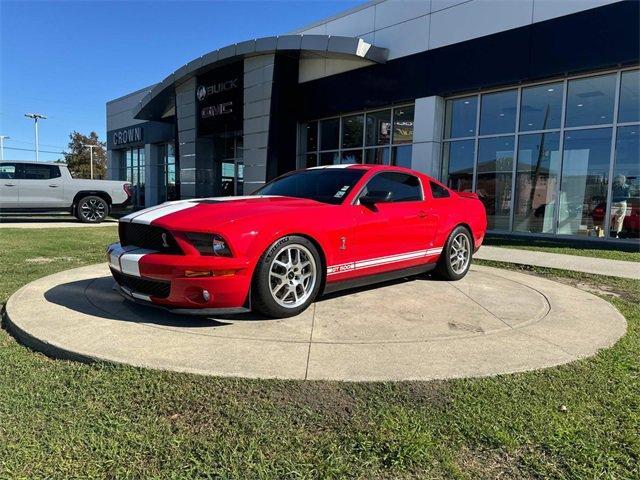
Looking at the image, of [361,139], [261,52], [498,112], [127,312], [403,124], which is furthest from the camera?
[261,52]

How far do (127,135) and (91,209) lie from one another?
17.2m

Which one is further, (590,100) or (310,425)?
(590,100)

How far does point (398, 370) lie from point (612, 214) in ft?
34.8

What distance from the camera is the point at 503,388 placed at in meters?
2.87

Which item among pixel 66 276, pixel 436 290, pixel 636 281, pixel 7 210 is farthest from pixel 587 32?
pixel 7 210

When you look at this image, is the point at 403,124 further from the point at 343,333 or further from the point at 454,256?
the point at 343,333

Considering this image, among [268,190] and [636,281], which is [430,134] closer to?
[636,281]

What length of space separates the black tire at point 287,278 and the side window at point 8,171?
13.1 metres

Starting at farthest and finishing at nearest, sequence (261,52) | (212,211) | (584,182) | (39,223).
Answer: (261,52) < (39,223) < (584,182) < (212,211)

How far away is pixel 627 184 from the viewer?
1103 centimetres

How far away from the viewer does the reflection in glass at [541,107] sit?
12055 millimetres

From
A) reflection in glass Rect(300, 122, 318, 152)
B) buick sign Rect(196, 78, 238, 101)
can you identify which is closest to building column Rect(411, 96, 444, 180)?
reflection in glass Rect(300, 122, 318, 152)

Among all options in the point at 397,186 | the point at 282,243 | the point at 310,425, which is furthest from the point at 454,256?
the point at 310,425

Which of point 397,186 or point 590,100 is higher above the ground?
point 590,100
